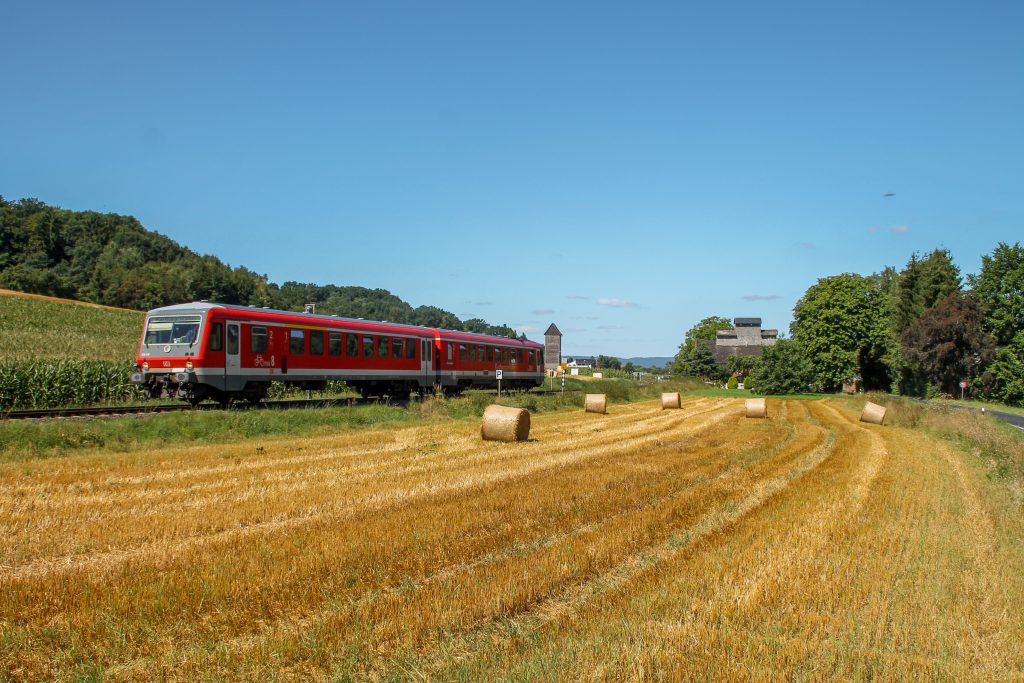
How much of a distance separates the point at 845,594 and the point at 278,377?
73.8 ft

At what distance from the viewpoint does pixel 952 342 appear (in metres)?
72.5

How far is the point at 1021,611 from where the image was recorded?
615 centimetres

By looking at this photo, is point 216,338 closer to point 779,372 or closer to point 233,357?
point 233,357

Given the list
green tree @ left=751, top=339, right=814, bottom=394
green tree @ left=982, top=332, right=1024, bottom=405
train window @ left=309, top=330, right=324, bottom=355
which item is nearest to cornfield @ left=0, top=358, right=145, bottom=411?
train window @ left=309, top=330, right=324, bottom=355

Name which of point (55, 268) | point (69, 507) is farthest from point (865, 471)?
point (55, 268)

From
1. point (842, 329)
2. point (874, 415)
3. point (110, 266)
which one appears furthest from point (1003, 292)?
point (110, 266)

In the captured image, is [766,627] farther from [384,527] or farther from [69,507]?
[69,507]

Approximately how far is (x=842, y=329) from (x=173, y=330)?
7279 cm

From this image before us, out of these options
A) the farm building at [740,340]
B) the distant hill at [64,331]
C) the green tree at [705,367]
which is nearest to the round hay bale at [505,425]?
the distant hill at [64,331]

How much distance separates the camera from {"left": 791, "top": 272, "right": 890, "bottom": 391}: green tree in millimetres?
79375

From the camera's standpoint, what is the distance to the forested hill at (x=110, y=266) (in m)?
100

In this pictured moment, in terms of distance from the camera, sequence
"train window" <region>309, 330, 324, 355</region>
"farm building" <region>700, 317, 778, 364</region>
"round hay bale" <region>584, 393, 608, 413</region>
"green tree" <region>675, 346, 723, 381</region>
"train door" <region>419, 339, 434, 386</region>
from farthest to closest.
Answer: "farm building" <region>700, 317, 778, 364</region>
"green tree" <region>675, 346, 723, 381</region>
"train door" <region>419, 339, 434, 386</region>
"round hay bale" <region>584, 393, 608, 413</region>
"train window" <region>309, 330, 324, 355</region>

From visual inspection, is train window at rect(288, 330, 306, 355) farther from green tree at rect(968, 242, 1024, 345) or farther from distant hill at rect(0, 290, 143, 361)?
green tree at rect(968, 242, 1024, 345)

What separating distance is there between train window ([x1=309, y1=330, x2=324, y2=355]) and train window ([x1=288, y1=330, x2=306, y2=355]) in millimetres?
418
